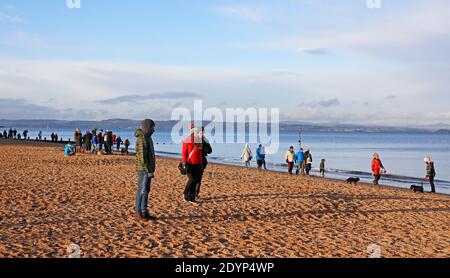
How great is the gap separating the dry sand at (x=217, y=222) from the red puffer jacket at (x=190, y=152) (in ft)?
3.62

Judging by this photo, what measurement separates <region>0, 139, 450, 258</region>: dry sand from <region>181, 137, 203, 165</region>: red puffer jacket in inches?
43.4

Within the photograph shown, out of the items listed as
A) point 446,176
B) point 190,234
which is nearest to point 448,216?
point 190,234

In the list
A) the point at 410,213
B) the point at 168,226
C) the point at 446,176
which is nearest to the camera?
the point at 168,226

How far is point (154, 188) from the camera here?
16141 mm

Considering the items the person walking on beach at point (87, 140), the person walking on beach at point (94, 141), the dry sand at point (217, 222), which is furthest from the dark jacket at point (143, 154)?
the person walking on beach at point (94, 141)

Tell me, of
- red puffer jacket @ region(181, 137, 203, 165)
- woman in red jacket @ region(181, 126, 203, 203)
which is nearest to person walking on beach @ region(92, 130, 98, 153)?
woman in red jacket @ region(181, 126, 203, 203)

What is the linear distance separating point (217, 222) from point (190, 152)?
6.56ft

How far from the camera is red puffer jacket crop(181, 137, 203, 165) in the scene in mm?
11945

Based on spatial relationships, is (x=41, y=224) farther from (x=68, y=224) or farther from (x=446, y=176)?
(x=446, y=176)

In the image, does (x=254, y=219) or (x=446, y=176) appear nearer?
(x=254, y=219)

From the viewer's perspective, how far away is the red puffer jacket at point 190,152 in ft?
39.2

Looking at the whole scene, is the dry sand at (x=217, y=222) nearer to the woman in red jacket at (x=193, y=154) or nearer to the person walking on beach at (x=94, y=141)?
the woman in red jacket at (x=193, y=154)

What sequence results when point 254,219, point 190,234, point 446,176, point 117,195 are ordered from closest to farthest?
point 190,234
point 254,219
point 117,195
point 446,176
